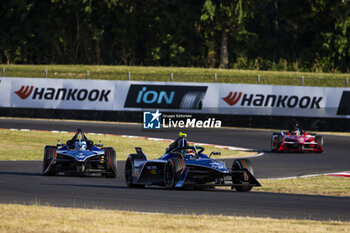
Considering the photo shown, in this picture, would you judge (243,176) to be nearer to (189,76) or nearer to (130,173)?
(130,173)

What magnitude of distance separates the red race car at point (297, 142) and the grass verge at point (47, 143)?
3.24 ft

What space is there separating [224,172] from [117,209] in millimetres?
2935

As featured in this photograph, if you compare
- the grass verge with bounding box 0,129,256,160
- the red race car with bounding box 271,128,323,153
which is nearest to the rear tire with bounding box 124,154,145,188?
the grass verge with bounding box 0,129,256,160

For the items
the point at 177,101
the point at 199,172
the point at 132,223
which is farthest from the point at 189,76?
the point at 132,223

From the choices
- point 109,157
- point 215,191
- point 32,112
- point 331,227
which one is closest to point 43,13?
point 32,112

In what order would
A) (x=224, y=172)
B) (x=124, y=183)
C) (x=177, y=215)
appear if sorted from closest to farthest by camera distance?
1. (x=177, y=215)
2. (x=224, y=172)
3. (x=124, y=183)

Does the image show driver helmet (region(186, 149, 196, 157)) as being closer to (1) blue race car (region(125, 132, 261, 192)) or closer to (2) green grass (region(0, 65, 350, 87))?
(1) blue race car (region(125, 132, 261, 192))

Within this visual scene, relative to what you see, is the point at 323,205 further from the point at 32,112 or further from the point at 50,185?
the point at 32,112

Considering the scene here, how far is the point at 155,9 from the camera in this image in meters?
52.8

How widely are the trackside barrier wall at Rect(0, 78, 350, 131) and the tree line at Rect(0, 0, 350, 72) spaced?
Result: 15.4 m

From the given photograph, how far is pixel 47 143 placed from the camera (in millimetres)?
24797

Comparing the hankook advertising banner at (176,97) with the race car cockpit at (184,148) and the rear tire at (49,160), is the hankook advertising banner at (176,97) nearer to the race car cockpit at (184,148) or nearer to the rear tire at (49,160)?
→ the rear tire at (49,160)

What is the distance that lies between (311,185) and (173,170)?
3745 millimetres

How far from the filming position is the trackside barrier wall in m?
29.8
